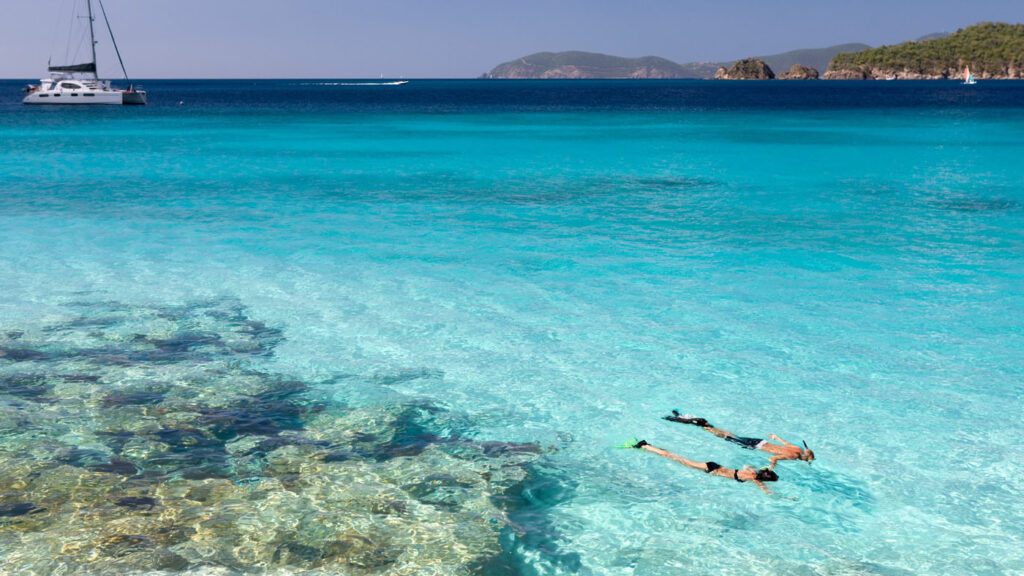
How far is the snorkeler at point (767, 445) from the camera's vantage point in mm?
8312

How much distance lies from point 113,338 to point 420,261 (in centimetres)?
691

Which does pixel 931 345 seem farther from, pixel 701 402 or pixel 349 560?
pixel 349 560

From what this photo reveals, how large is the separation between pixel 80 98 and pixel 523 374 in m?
82.1

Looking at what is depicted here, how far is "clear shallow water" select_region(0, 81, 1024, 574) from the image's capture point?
22.5 feet

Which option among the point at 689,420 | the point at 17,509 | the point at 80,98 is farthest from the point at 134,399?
the point at 80,98

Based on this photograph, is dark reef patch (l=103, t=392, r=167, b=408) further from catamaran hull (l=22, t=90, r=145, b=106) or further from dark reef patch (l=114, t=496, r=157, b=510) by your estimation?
catamaran hull (l=22, t=90, r=145, b=106)

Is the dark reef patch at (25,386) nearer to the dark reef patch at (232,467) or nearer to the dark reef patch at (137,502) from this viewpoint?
the dark reef patch at (232,467)

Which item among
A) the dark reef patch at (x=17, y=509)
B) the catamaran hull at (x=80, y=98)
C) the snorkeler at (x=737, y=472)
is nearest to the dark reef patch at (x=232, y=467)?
the dark reef patch at (x=17, y=509)

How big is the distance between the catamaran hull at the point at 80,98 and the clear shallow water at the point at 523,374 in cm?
6019

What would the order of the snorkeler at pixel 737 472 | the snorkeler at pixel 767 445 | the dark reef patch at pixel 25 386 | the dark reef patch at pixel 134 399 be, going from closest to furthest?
1. the snorkeler at pixel 737 472
2. the snorkeler at pixel 767 445
3. the dark reef patch at pixel 134 399
4. the dark reef patch at pixel 25 386

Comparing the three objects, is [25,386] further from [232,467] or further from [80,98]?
[80,98]

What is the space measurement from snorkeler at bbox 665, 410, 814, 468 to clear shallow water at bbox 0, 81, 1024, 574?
12 cm

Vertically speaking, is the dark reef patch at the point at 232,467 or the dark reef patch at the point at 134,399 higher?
the dark reef patch at the point at 134,399

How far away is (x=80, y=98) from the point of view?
78812mm
